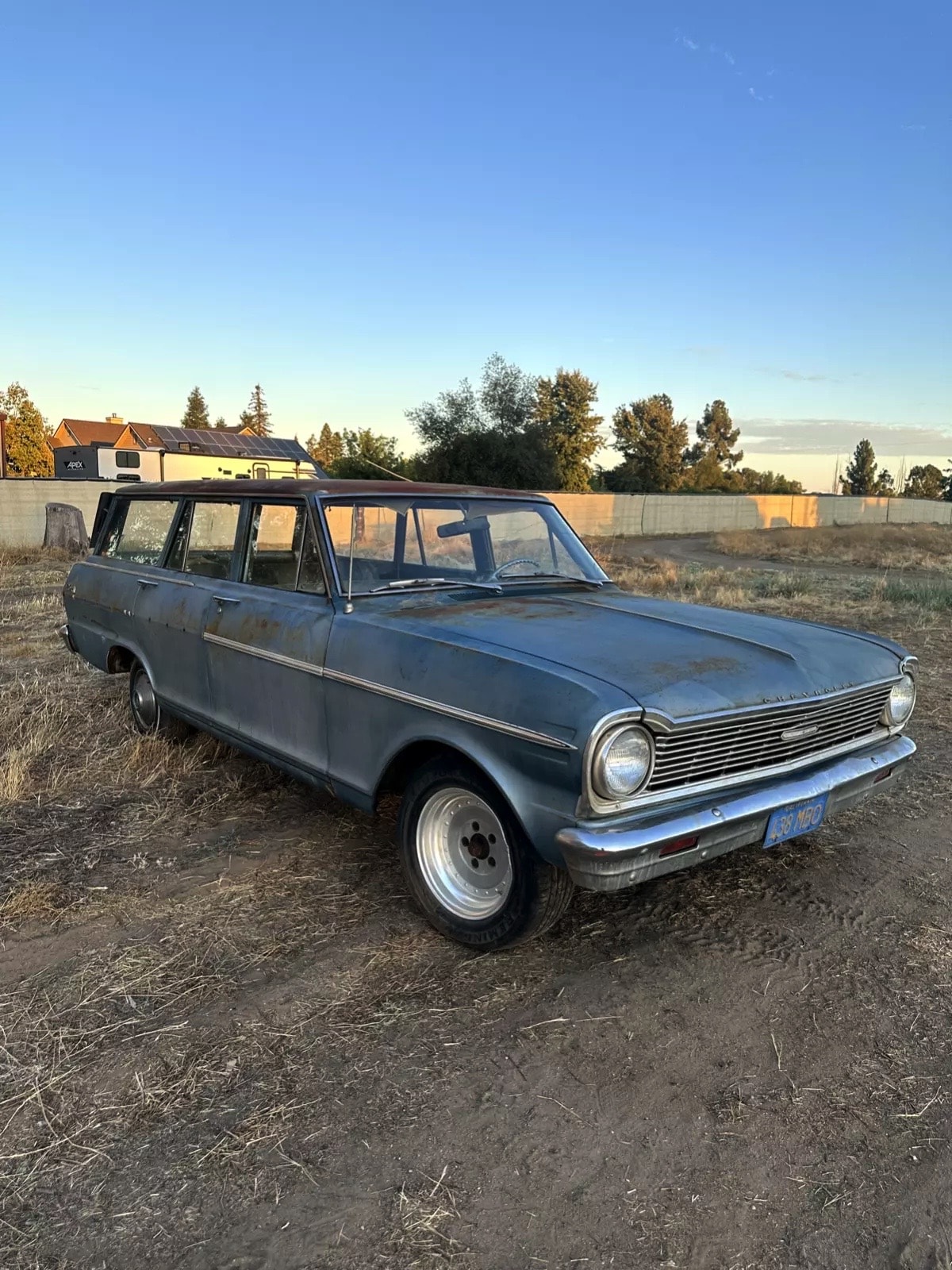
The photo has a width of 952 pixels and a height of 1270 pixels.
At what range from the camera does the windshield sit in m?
3.82

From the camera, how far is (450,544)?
4203mm

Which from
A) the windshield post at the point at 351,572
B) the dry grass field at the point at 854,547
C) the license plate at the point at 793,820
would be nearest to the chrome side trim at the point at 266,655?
the windshield post at the point at 351,572

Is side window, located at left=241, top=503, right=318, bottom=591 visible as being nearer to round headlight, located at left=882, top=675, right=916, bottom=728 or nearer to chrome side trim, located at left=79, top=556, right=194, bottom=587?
chrome side trim, located at left=79, top=556, right=194, bottom=587

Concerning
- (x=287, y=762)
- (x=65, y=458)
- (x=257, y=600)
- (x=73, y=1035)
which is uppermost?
(x=65, y=458)

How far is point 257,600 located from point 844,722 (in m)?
2.55

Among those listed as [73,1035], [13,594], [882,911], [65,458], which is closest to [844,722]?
[882,911]

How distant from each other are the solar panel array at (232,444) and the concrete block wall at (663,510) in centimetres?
583

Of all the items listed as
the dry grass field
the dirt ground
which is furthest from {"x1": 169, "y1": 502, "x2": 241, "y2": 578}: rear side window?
the dry grass field

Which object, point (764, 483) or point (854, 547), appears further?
point (764, 483)

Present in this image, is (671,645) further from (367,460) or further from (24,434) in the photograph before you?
(24,434)

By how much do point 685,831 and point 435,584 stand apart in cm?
166

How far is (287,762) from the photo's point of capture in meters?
3.81

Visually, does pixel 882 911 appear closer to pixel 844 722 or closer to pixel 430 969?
pixel 844 722

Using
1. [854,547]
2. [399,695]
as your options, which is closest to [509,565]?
[399,695]
